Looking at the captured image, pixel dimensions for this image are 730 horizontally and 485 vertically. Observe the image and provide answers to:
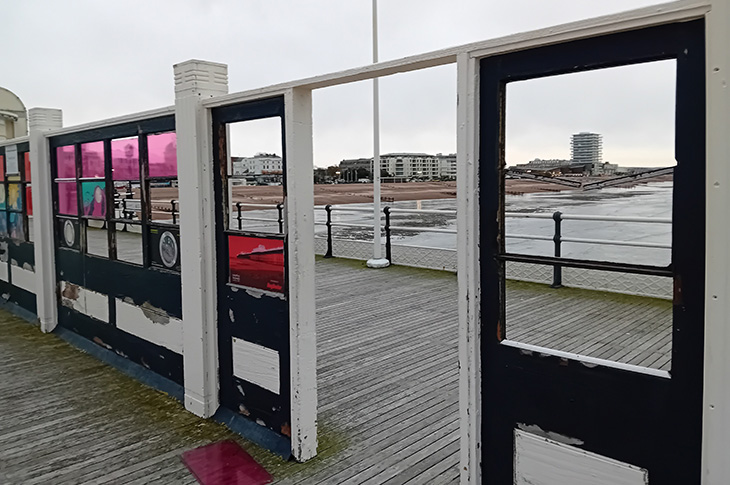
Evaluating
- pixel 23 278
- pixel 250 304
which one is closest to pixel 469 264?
pixel 250 304

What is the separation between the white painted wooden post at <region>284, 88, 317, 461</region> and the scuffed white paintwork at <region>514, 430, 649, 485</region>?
1.33m

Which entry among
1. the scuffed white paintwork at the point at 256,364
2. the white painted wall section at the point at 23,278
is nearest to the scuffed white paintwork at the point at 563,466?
the scuffed white paintwork at the point at 256,364

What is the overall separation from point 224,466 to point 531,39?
8.48 ft

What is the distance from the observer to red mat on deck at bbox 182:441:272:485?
9.92 feet

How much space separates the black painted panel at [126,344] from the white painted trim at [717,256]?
11.1 ft

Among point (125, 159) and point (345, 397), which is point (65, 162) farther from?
point (345, 397)

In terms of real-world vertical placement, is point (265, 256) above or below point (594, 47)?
below

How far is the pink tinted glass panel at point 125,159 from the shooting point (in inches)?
174

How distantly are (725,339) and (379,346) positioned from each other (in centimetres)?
374

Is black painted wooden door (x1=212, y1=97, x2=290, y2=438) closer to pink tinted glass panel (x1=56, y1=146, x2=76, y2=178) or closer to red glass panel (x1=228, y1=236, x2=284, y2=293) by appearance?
red glass panel (x1=228, y1=236, x2=284, y2=293)

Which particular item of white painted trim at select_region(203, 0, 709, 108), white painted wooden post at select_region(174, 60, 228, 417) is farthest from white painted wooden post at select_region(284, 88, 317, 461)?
white painted wooden post at select_region(174, 60, 228, 417)

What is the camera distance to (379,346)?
5258 millimetres

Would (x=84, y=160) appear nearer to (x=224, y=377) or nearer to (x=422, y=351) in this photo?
(x=224, y=377)

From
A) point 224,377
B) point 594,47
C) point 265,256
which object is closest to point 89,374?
point 224,377
